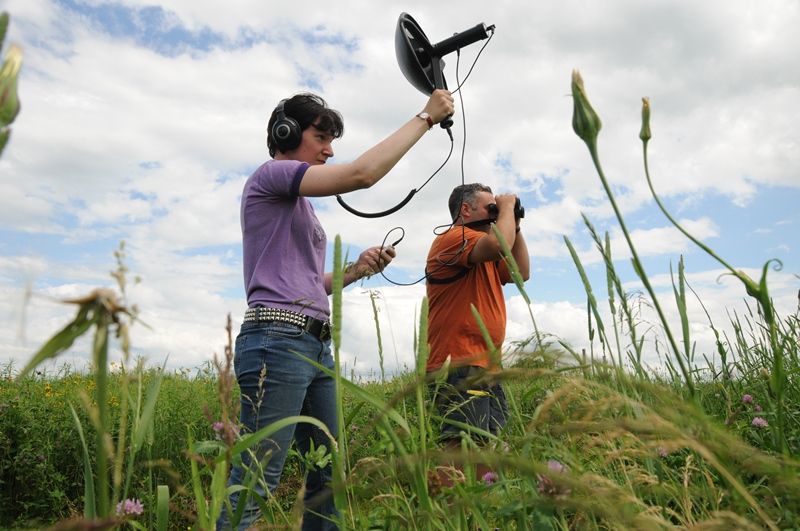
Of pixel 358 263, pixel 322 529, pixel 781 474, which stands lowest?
pixel 322 529

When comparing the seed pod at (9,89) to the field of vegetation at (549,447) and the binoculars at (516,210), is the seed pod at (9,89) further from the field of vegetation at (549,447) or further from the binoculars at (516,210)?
the binoculars at (516,210)

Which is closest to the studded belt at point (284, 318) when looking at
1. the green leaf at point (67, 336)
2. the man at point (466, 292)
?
the man at point (466, 292)

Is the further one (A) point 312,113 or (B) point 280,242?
(A) point 312,113

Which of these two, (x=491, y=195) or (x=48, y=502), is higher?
(x=491, y=195)

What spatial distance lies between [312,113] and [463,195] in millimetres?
1726

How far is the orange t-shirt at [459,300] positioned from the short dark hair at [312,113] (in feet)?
3.67

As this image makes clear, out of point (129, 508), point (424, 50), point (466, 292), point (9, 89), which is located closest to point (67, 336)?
point (9, 89)

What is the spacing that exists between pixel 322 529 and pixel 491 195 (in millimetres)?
2384

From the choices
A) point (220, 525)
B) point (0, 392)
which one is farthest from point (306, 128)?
point (0, 392)

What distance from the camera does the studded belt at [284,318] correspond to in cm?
247

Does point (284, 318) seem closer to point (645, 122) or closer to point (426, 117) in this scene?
point (426, 117)

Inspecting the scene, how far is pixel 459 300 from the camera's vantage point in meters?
3.82

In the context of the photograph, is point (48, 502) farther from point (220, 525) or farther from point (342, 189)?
point (342, 189)

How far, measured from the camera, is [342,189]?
8.05 ft
